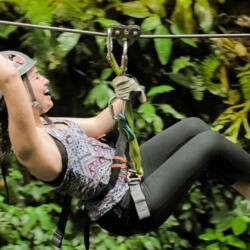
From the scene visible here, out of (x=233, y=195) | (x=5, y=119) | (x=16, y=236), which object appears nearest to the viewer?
(x=5, y=119)

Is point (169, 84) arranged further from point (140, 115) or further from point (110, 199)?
point (110, 199)

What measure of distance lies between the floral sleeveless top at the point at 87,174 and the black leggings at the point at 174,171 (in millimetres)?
38

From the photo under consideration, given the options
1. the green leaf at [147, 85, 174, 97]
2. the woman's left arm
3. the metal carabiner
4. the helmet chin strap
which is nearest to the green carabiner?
the metal carabiner

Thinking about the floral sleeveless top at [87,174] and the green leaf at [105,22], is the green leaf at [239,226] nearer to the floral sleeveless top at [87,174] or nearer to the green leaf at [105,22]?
the floral sleeveless top at [87,174]

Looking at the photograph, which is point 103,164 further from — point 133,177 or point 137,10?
point 137,10


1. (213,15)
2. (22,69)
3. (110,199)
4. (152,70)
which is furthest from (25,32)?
(110,199)

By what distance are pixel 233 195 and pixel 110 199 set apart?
51.4 inches

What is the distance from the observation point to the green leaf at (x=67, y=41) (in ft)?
12.3

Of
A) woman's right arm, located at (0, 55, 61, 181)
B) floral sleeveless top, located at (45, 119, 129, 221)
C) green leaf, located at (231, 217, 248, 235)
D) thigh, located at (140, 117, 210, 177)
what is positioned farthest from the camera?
green leaf, located at (231, 217, 248, 235)

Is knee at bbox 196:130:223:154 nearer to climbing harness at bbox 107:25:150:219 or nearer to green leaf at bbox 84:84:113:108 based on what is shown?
climbing harness at bbox 107:25:150:219

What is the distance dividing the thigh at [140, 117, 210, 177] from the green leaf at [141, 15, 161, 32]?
839 millimetres

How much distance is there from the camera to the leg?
270cm

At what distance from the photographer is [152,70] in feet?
13.1

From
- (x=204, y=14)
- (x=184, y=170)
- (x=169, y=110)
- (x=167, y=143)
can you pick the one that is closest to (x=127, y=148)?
(x=184, y=170)
